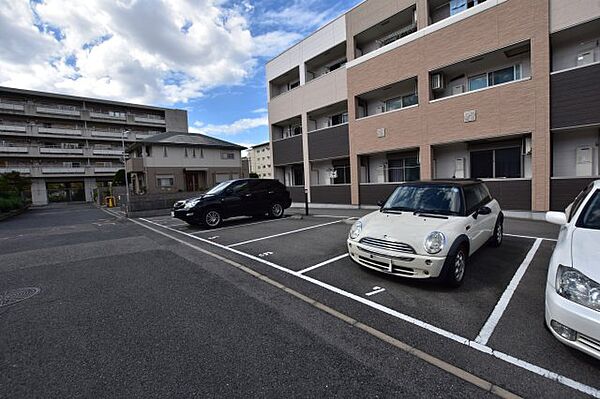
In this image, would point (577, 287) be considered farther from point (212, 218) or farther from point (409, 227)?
point (212, 218)

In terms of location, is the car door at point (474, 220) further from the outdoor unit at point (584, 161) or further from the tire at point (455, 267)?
the outdoor unit at point (584, 161)

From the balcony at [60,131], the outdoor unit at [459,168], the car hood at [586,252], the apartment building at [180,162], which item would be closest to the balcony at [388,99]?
the outdoor unit at [459,168]

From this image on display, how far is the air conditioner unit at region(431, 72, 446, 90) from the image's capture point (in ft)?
37.0

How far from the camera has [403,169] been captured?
1330cm

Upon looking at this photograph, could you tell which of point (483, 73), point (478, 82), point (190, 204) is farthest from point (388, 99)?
point (190, 204)

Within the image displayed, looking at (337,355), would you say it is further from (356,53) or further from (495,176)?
(356,53)

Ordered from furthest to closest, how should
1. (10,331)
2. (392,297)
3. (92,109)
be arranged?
(92,109), (392,297), (10,331)

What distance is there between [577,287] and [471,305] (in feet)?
4.23

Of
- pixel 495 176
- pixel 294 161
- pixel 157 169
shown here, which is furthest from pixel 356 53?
pixel 157 169

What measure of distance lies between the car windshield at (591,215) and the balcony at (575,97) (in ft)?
24.8

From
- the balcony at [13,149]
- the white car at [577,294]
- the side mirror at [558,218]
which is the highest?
the balcony at [13,149]

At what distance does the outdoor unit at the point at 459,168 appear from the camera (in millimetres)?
11375

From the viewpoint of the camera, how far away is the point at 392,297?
3617 mm

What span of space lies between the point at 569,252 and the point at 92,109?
52.9 meters
